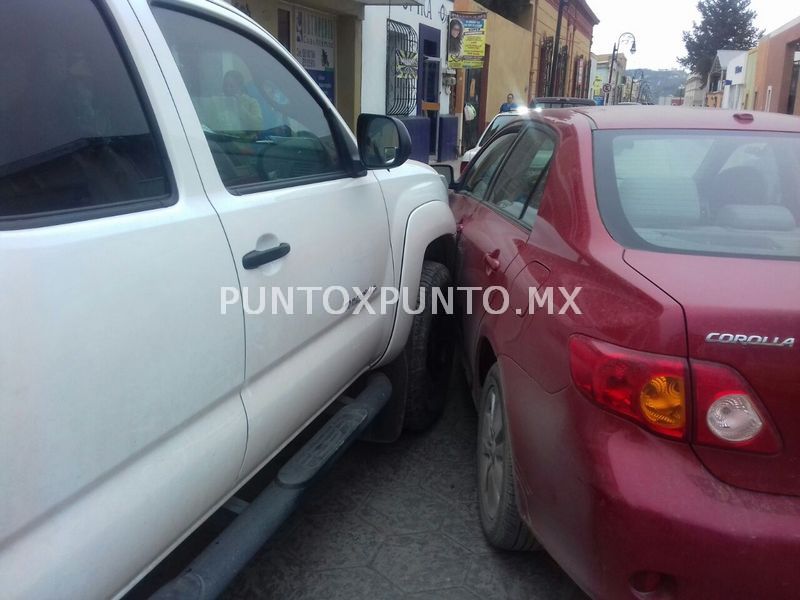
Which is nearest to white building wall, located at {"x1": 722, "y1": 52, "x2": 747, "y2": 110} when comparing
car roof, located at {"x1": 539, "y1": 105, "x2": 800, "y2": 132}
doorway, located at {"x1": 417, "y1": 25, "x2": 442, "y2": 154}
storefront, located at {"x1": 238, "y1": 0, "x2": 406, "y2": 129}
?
doorway, located at {"x1": 417, "y1": 25, "x2": 442, "y2": 154}

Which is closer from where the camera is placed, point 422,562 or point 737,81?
point 422,562

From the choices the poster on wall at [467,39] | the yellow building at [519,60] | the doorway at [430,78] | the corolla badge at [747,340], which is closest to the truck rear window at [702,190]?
the corolla badge at [747,340]

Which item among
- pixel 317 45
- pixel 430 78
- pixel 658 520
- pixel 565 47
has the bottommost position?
pixel 658 520

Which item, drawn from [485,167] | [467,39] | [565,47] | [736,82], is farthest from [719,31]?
[485,167]

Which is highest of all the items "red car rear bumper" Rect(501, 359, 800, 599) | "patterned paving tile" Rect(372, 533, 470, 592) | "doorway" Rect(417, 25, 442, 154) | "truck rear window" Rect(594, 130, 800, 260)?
"doorway" Rect(417, 25, 442, 154)

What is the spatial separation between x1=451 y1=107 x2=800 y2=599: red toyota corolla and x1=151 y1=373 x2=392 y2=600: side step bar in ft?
1.92

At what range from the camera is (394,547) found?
107 inches

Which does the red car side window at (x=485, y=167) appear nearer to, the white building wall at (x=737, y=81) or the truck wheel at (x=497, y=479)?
the truck wheel at (x=497, y=479)

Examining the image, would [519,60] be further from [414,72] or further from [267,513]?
[267,513]

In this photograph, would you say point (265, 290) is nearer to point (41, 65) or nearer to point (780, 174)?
point (41, 65)

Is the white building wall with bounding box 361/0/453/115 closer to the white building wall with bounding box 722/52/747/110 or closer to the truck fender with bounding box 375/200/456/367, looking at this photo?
the truck fender with bounding box 375/200/456/367

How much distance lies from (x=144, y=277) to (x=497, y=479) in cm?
164

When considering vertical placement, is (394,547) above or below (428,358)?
below

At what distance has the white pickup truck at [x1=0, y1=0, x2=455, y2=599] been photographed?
125 centimetres
